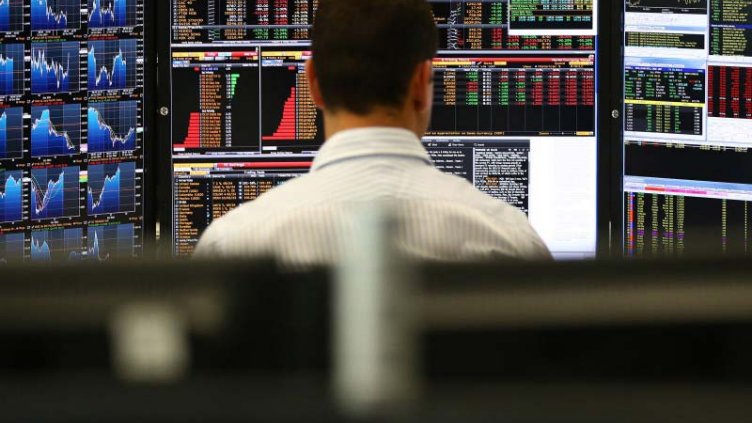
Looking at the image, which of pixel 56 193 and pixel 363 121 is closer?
pixel 363 121

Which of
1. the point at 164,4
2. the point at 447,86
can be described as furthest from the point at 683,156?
the point at 164,4

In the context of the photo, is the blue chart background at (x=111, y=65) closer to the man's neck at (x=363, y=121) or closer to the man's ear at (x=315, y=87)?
the man's ear at (x=315, y=87)

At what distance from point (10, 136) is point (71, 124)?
14 centimetres

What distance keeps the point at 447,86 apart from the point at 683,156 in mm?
584

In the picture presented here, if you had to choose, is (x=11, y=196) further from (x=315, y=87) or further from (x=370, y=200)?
(x=370, y=200)

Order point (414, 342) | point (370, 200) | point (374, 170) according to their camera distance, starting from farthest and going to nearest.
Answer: point (374, 170)
point (370, 200)
point (414, 342)

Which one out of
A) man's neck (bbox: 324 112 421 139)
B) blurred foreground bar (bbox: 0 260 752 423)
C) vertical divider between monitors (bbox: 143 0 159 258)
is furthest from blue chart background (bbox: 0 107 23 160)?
blurred foreground bar (bbox: 0 260 752 423)

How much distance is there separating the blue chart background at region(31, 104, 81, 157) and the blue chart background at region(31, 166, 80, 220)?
0.04 m

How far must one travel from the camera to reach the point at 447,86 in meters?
2.69

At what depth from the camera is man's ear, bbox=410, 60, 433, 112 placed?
1580mm

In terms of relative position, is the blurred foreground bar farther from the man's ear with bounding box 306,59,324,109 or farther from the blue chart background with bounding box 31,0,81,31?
the blue chart background with bounding box 31,0,81,31

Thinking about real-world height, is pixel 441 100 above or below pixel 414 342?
above

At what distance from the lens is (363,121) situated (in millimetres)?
1544

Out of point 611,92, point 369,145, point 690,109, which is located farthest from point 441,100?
point 369,145
